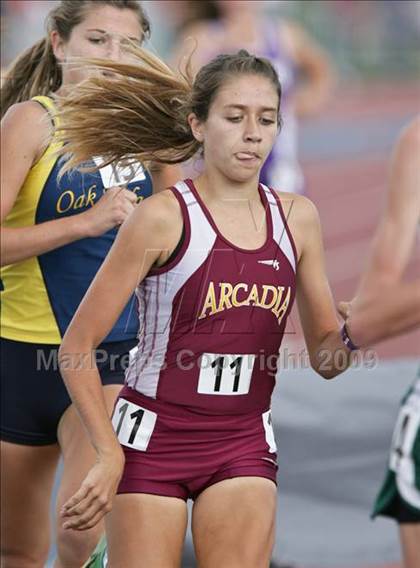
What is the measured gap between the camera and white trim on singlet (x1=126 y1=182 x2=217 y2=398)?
3.48m

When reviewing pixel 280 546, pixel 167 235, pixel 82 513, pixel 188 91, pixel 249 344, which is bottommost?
pixel 280 546

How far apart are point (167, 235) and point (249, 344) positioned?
355 mm

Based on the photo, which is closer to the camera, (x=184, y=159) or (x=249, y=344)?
(x=249, y=344)

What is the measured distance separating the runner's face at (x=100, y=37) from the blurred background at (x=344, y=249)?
349 mm

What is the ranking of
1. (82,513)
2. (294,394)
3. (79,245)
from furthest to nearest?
(294,394)
(79,245)
(82,513)

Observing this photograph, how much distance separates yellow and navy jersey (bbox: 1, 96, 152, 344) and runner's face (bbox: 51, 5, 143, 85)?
5.7 inches

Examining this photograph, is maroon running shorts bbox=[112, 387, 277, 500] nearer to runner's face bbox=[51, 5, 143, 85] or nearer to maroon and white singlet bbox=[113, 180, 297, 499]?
maroon and white singlet bbox=[113, 180, 297, 499]

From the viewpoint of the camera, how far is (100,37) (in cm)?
425

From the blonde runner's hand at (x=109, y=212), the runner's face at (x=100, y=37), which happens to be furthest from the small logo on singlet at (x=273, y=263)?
the runner's face at (x=100, y=37)

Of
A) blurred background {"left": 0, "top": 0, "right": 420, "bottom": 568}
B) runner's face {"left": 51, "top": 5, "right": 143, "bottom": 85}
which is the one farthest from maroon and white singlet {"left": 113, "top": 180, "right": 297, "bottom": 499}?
blurred background {"left": 0, "top": 0, "right": 420, "bottom": 568}

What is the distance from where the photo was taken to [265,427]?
Answer: 3.66 m

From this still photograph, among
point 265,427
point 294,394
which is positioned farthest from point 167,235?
point 294,394

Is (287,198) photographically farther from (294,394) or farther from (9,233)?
(294,394)

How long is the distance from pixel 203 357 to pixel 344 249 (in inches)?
430
